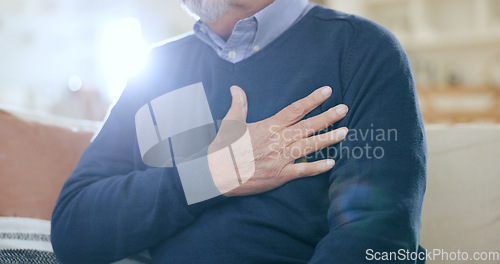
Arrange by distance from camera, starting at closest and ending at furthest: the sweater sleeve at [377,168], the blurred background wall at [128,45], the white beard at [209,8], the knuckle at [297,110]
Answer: the sweater sleeve at [377,168], the knuckle at [297,110], the white beard at [209,8], the blurred background wall at [128,45]

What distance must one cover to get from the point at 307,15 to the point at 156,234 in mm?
517

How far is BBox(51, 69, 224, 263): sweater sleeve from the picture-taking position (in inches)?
30.0

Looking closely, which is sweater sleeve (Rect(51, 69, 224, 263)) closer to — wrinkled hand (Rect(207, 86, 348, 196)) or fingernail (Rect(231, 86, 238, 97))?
wrinkled hand (Rect(207, 86, 348, 196))

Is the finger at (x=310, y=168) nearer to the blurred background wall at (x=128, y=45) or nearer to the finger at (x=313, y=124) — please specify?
the finger at (x=313, y=124)

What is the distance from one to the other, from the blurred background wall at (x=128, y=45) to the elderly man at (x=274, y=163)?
2.98 metres

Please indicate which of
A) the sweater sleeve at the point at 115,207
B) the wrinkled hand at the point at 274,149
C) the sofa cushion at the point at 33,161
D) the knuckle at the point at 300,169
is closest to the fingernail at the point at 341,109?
the wrinkled hand at the point at 274,149

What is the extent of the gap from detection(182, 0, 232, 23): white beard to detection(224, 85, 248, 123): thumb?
0.18 m

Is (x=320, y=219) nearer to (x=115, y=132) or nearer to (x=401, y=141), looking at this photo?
(x=401, y=141)

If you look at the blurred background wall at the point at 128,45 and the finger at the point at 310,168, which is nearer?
the finger at the point at 310,168

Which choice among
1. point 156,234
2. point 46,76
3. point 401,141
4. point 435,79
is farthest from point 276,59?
point 46,76

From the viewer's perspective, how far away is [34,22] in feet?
15.5

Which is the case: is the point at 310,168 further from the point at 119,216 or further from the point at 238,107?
the point at 119,216

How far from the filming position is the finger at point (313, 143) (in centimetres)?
72

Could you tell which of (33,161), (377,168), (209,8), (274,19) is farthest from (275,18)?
(33,161)
